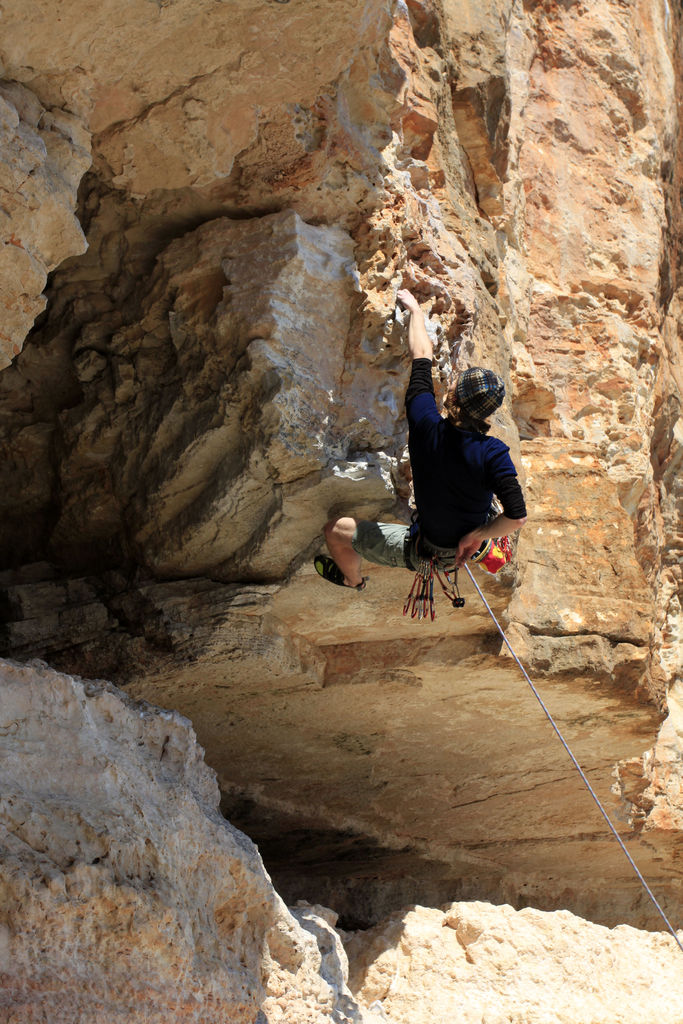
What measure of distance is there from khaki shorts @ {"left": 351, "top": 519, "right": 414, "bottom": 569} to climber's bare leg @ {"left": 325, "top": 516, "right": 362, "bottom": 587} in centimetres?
2

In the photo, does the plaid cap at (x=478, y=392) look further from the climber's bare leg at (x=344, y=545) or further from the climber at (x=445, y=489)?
the climber's bare leg at (x=344, y=545)

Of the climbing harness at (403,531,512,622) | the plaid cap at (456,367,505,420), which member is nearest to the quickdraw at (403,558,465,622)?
the climbing harness at (403,531,512,622)

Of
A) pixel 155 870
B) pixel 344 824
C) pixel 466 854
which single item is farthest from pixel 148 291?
pixel 466 854

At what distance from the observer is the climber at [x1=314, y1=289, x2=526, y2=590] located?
3.94m

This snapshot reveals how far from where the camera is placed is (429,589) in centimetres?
431

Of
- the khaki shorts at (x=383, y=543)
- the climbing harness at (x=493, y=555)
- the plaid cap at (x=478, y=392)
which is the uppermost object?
the plaid cap at (x=478, y=392)

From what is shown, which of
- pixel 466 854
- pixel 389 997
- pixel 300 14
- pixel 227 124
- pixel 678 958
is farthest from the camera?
pixel 466 854

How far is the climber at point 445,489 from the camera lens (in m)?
3.94

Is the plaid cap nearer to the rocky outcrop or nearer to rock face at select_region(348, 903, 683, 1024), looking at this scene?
Result: the rocky outcrop

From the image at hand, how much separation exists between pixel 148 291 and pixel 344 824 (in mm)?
2859

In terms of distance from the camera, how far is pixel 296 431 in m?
4.10

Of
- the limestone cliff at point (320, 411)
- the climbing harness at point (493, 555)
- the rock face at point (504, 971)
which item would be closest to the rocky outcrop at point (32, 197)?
the limestone cliff at point (320, 411)

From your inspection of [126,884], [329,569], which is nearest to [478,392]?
[329,569]

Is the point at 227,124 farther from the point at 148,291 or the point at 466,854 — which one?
the point at 466,854
